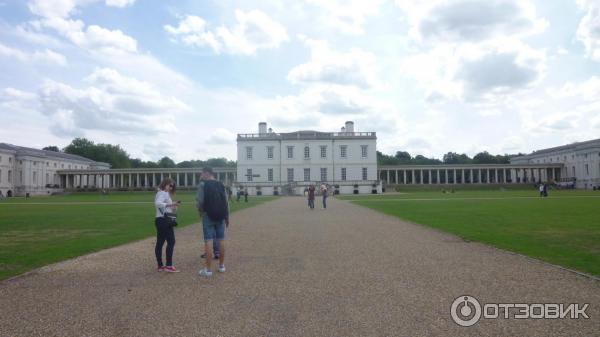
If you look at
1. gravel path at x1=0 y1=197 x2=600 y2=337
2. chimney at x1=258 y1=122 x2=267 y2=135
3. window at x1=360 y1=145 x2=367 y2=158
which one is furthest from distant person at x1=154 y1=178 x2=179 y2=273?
chimney at x1=258 y1=122 x2=267 y2=135

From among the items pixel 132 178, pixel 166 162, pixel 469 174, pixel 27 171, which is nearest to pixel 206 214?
pixel 27 171

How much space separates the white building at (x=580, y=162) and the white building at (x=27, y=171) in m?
111

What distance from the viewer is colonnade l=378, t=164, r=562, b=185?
98625 millimetres

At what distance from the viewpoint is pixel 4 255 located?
34.3 feet

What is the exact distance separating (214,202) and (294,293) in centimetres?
256

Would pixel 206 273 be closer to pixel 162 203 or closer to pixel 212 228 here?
pixel 212 228

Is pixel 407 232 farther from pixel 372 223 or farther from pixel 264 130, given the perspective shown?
pixel 264 130

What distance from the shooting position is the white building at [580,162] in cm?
9012

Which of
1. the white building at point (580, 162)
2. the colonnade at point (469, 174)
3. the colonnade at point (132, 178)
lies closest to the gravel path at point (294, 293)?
the colonnade at point (132, 178)

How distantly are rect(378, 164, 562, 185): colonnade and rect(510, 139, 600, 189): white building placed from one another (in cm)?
249

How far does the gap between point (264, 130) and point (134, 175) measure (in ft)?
140

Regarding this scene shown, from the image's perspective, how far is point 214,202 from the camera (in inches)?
331

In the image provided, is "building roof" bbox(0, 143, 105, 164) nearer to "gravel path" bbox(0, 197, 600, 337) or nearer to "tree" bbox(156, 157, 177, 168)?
"tree" bbox(156, 157, 177, 168)

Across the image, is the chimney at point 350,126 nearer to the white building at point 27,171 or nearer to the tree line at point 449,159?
the tree line at point 449,159
